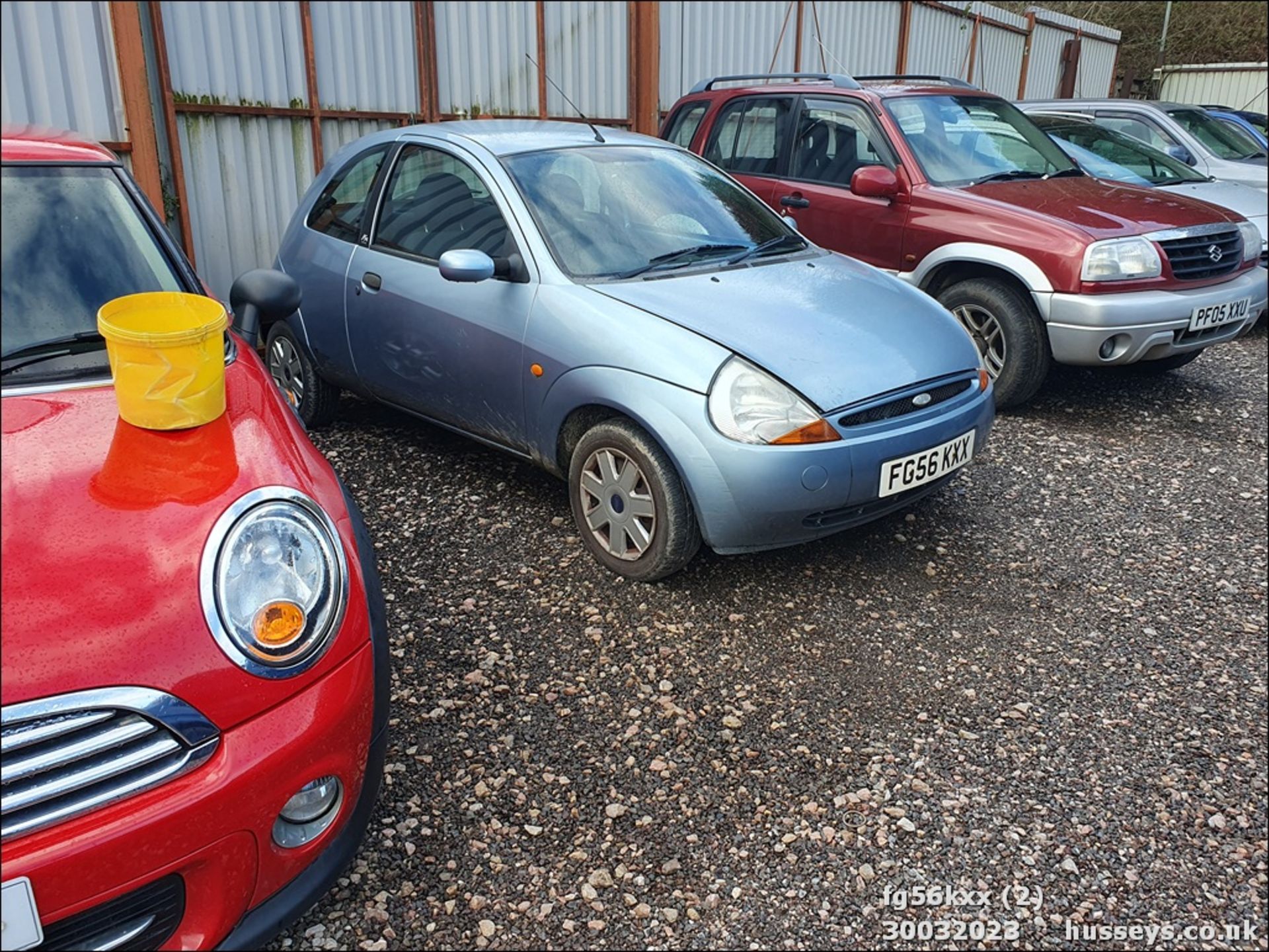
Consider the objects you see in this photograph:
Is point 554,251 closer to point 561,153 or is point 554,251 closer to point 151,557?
point 561,153

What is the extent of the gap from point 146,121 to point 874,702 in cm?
526

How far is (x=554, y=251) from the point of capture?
380cm

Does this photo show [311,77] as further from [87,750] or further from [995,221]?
[87,750]

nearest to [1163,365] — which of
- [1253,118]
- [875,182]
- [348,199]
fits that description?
[875,182]

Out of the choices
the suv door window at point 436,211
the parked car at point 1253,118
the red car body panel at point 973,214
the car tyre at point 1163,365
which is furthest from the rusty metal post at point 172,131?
the parked car at point 1253,118

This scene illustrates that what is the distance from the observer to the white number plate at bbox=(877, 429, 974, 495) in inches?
132

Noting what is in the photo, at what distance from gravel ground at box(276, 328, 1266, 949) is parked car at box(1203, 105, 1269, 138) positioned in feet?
22.8

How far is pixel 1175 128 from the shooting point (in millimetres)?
8664

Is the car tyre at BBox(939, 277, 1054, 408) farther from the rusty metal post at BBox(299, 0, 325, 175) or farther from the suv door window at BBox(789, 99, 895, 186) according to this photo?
the rusty metal post at BBox(299, 0, 325, 175)

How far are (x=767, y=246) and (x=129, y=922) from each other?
3444 mm

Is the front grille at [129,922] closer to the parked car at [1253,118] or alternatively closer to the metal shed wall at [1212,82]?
the metal shed wall at [1212,82]

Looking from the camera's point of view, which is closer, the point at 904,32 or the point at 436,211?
the point at 436,211

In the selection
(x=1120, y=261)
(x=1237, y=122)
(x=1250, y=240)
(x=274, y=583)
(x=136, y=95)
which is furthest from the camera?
(x=1237, y=122)

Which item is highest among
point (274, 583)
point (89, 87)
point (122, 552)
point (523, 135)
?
point (89, 87)
